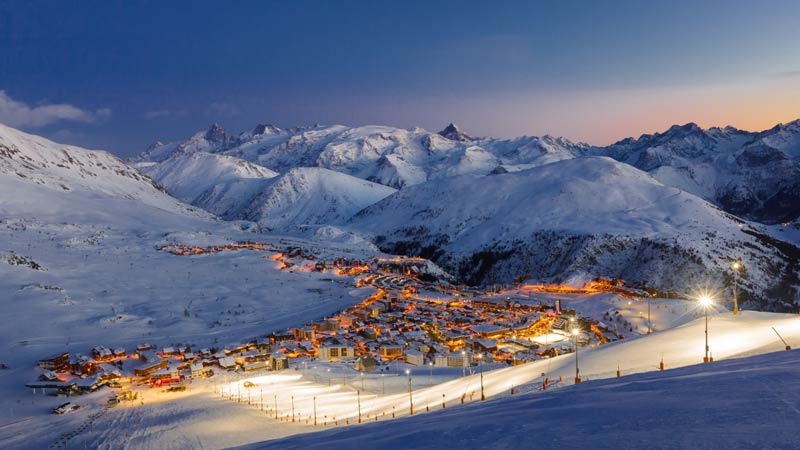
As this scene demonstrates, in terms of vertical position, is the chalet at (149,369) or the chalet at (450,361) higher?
the chalet at (149,369)

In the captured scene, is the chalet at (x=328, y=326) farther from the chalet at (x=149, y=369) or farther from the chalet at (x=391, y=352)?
the chalet at (x=149, y=369)

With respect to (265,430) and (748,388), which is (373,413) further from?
(748,388)

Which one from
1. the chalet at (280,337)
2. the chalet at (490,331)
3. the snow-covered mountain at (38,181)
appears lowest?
the chalet at (490,331)

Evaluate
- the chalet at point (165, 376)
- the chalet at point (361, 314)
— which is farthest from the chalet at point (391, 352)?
the chalet at point (165, 376)

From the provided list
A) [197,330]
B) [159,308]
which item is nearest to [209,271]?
[159,308]

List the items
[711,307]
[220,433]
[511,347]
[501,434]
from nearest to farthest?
[501,434] < [220,433] < [511,347] < [711,307]

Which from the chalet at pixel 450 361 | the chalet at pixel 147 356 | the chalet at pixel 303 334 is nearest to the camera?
the chalet at pixel 147 356

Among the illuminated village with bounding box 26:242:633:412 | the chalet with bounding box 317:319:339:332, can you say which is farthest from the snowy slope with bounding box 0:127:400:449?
the chalet with bounding box 317:319:339:332
